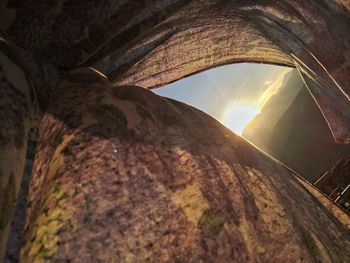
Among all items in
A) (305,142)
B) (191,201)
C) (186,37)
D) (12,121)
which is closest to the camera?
(12,121)

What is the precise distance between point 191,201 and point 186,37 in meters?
4.01

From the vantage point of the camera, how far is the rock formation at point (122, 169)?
6.51 ft

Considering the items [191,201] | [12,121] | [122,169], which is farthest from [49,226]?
[191,201]

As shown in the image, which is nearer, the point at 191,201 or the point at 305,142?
the point at 191,201

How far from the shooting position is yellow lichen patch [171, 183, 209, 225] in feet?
7.40

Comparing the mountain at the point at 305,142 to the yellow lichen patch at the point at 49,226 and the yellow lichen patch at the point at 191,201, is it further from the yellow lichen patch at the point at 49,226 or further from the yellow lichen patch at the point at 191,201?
the yellow lichen patch at the point at 49,226

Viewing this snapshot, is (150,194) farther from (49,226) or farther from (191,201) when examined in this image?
(49,226)

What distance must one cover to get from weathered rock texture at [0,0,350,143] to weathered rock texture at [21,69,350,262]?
1.66ft

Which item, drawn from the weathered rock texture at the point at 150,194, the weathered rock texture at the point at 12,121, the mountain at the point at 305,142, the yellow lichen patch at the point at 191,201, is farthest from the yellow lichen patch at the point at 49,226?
the mountain at the point at 305,142

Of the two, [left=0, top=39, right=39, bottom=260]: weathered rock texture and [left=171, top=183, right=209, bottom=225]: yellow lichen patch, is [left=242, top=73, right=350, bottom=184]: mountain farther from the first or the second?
[left=0, top=39, right=39, bottom=260]: weathered rock texture

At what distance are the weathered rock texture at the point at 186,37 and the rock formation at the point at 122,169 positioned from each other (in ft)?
0.07

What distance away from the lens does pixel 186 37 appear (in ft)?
18.7

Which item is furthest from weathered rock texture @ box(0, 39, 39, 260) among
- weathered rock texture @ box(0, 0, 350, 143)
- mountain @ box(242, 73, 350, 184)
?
mountain @ box(242, 73, 350, 184)

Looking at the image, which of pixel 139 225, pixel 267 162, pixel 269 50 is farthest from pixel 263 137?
pixel 139 225
